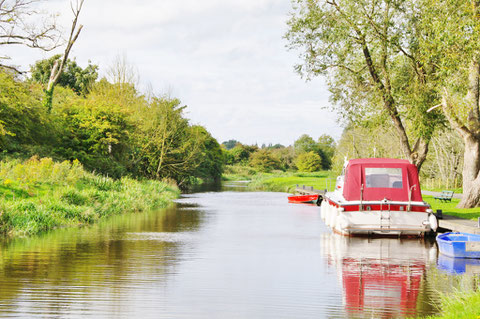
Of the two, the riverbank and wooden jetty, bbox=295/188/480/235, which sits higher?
the riverbank

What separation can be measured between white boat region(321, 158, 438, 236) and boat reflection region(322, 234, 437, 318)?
523mm

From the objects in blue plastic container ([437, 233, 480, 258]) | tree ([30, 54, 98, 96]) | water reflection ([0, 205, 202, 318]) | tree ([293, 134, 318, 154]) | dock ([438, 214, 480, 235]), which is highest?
tree ([30, 54, 98, 96])

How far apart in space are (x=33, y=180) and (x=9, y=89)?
20.3 ft

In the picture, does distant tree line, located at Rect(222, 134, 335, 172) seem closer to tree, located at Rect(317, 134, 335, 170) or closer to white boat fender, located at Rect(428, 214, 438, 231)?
tree, located at Rect(317, 134, 335, 170)

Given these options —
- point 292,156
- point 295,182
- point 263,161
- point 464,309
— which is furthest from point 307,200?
point 292,156

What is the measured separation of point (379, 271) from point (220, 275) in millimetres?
3898

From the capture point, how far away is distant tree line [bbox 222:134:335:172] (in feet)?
363

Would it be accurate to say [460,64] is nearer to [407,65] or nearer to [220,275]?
[407,65]

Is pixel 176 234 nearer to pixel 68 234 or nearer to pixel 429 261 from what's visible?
pixel 68 234

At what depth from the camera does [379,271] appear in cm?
1318

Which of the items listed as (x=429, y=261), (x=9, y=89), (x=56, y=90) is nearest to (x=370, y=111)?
(x=429, y=261)

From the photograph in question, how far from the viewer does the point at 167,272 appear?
12844 mm

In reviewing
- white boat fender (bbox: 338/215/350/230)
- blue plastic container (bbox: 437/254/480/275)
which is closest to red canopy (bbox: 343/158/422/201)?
white boat fender (bbox: 338/215/350/230)

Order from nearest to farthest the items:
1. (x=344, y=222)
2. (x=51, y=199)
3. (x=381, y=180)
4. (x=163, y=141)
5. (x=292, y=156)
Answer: (x=344, y=222), (x=381, y=180), (x=51, y=199), (x=163, y=141), (x=292, y=156)
